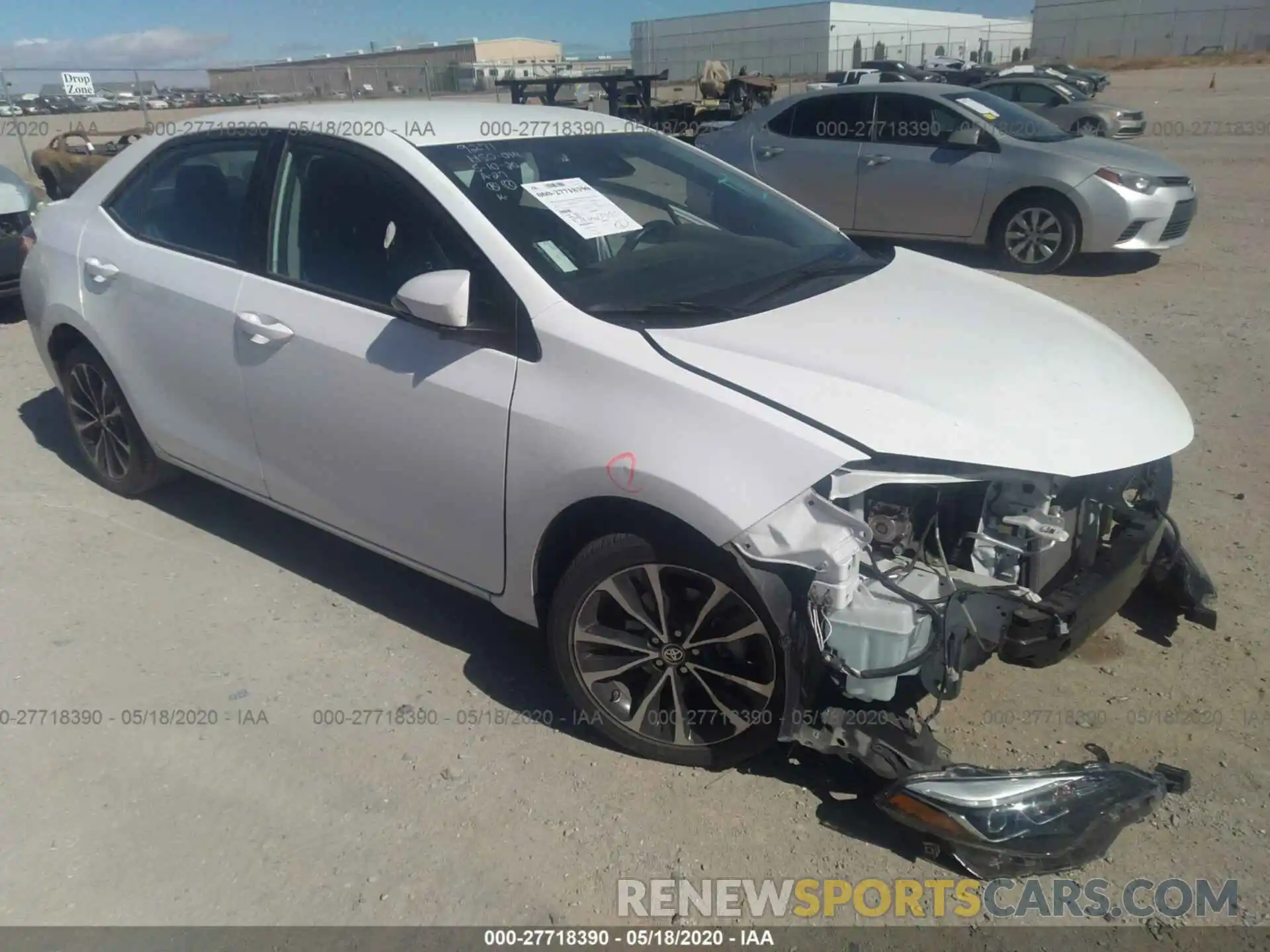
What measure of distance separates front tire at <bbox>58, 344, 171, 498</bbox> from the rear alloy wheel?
23.5 ft

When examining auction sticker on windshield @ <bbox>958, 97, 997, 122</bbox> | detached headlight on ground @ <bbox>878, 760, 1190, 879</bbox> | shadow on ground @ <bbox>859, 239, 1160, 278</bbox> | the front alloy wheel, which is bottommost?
detached headlight on ground @ <bbox>878, 760, 1190, 879</bbox>

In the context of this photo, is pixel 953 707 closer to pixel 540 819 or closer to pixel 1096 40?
pixel 540 819

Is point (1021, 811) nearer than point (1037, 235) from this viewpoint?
Yes

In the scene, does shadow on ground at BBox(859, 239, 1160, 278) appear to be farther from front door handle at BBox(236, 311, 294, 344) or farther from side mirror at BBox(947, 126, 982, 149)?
front door handle at BBox(236, 311, 294, 344)

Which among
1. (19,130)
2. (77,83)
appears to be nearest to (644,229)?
(19,130)

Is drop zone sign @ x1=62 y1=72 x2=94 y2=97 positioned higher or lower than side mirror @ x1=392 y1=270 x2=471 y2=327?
higher

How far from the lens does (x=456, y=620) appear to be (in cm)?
365

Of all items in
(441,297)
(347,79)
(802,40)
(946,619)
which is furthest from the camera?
(802,40)

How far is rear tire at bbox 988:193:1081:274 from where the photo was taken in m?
8.27

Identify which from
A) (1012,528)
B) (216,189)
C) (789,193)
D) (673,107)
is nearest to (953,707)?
(1012,528)

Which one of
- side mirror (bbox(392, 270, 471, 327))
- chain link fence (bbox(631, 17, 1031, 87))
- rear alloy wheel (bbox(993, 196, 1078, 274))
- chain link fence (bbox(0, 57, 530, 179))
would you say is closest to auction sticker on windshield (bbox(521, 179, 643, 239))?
side mirror (bbox(392, 270, 471, 327))

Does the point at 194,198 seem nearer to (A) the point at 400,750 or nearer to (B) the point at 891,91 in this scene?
(A) the point at 400,750

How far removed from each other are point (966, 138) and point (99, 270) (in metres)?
7.26

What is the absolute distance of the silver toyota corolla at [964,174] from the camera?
26.7 feet
